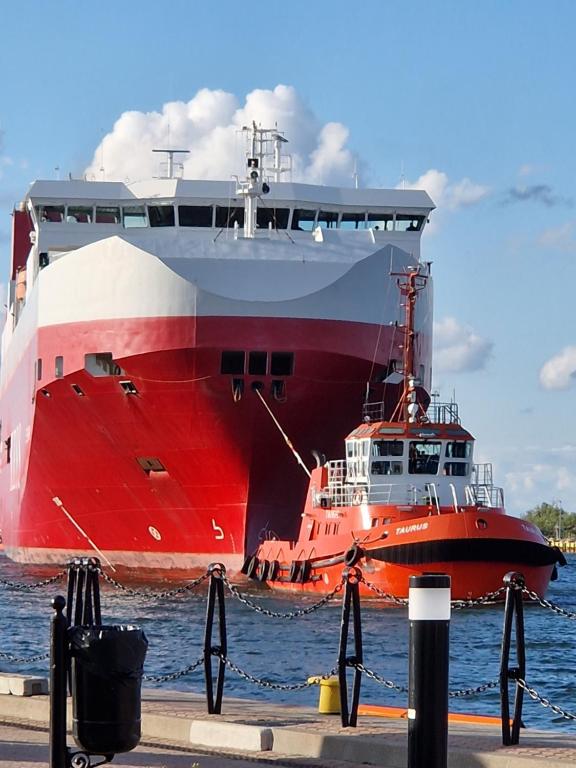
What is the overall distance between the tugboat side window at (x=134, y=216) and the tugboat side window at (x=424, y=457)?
35.5 ft

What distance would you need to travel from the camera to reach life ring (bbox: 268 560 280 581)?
3114cm

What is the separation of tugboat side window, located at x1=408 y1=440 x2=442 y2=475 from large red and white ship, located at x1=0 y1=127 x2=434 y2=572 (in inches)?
108

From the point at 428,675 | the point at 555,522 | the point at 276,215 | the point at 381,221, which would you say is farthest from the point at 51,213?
the point at 555,522

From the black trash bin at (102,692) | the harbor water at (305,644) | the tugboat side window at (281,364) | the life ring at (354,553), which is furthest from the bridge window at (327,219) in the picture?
the black trash bin at (102,692)

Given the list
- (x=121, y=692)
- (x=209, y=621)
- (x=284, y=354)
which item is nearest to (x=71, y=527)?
(x=284, y=354)

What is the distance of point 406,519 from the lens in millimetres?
28969

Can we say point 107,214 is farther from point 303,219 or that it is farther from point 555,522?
point 555,522

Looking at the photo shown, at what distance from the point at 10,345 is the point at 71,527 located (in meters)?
11.7

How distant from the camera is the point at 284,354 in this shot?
Result: 31562 mm

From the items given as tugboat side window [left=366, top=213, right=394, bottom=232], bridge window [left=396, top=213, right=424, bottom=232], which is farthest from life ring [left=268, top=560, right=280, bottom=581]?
bridge window [left=396, top=213, right=424, bottom=232]

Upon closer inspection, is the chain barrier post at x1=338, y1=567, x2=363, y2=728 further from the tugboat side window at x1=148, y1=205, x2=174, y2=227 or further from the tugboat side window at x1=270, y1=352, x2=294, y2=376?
the tugboat side window at x1=148, y1=205, x2=174, y2=227

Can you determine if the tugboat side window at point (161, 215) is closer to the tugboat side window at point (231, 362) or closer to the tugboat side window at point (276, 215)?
the tugboat side window at point (276, 215)

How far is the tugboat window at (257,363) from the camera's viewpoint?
104 feet

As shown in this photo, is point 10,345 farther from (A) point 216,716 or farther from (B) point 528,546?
(A) point 216,716
